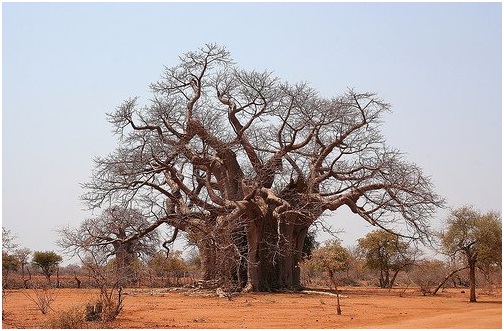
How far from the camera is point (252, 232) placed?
20797 millimetres

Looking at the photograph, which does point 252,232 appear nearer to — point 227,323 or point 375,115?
point 375,115

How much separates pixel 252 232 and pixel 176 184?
3.07 meters

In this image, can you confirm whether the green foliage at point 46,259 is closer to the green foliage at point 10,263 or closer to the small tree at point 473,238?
the green foliage at point 10,263

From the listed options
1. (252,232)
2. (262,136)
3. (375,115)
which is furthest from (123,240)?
(375,115)

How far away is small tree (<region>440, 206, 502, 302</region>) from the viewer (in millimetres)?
17359

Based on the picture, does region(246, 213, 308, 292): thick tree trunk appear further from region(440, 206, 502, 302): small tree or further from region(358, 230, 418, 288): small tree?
region(358, 230, 418, 288): small tree

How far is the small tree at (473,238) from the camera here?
57.0 feet

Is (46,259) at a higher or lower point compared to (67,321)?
higher

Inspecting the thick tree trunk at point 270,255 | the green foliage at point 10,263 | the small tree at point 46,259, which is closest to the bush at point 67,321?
the thick tree trunk at point 270,255

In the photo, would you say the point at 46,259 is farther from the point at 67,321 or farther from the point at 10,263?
the point at 67,321

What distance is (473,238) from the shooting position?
58.0 ft

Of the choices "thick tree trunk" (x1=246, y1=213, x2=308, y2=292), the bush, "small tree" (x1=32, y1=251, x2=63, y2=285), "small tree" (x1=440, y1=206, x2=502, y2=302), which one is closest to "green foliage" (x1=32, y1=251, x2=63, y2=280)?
"small tree" (x1=32, y1=251, x2=63, y2=285)

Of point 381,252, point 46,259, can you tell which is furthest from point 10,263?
point 381,252

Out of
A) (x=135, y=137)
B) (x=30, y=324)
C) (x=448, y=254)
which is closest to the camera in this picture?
(x=30, y=324)
